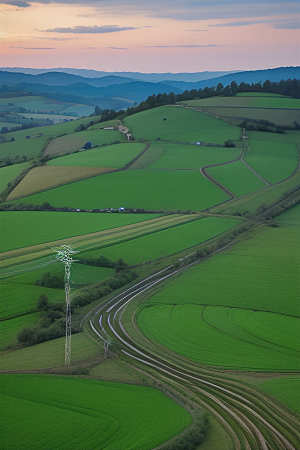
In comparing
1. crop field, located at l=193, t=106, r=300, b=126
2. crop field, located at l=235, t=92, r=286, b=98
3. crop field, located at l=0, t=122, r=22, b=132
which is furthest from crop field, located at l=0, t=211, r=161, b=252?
crop field, located at l=0, t=122, r=22, b=132

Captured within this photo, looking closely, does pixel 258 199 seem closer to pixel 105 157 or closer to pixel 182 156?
pixel 182 156

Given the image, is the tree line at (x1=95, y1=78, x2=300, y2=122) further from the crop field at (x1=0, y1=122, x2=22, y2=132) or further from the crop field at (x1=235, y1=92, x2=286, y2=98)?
the crop field at (x1=0, y1=122, x2=22, y2=132)

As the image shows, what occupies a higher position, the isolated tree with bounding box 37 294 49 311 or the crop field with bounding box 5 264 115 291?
the crop field with bounding box 5 264 115 291

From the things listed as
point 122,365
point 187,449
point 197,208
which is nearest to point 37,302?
point 122,365

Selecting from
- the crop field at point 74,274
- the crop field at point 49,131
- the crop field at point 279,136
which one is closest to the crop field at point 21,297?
the crop field at point 74,274

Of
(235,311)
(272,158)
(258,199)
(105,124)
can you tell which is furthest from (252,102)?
(235,311)
